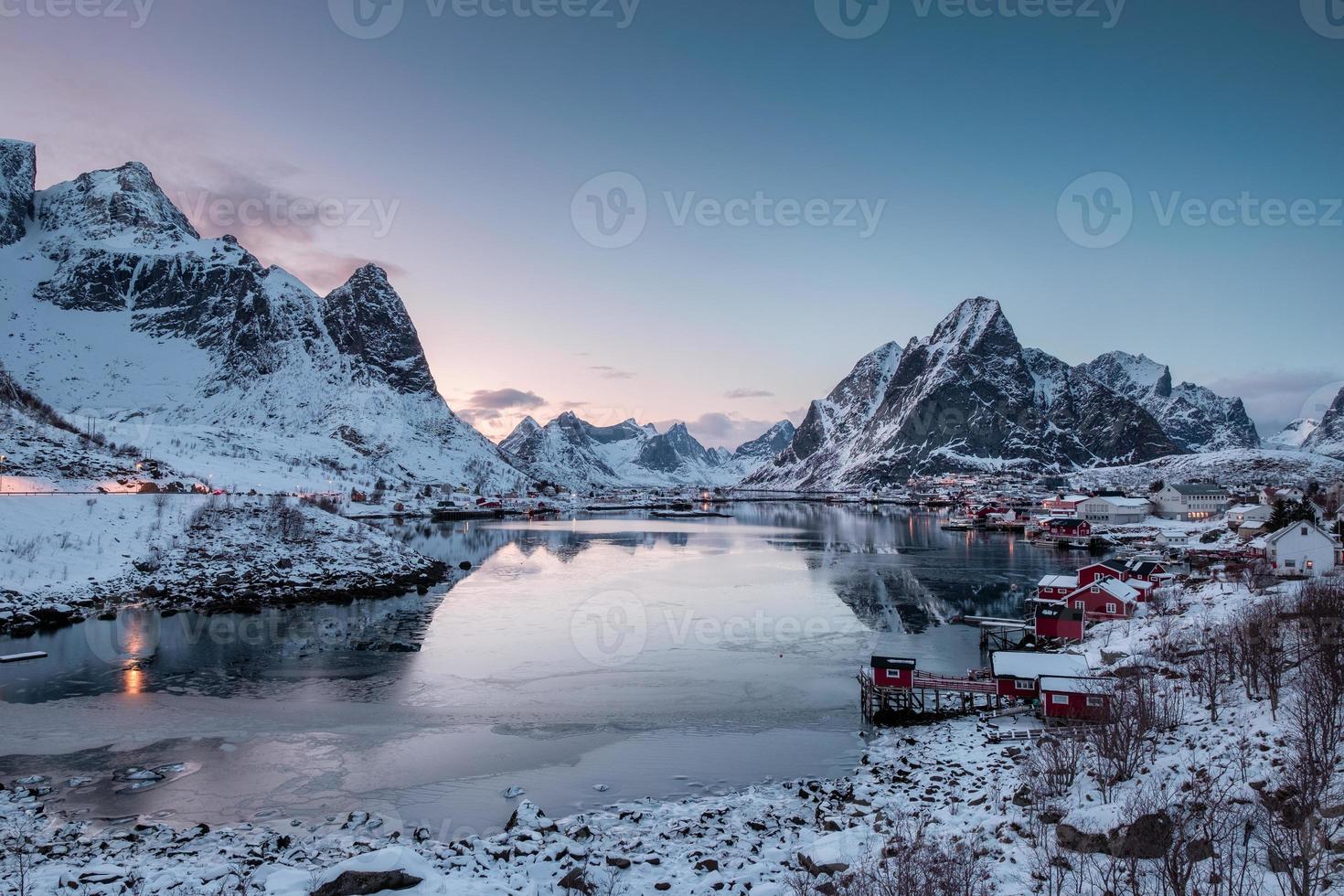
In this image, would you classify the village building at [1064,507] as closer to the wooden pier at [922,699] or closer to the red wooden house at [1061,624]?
the red wooden house at [1061,624]

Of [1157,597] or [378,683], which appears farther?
[1157,597]

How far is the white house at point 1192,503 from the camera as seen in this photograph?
372 feet

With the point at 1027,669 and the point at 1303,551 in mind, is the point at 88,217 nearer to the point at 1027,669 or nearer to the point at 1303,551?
the point at 1027,669

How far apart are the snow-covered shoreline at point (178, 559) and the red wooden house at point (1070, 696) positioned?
138 feet

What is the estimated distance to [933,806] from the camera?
1766cm

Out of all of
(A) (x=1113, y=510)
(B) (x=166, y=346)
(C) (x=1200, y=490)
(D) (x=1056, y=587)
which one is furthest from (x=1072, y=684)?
(B) (x=166, y=346)

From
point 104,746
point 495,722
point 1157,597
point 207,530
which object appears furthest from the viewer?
point 207,530

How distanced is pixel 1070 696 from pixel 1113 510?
108978 millimetres

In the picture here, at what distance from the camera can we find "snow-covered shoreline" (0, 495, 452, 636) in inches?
1612

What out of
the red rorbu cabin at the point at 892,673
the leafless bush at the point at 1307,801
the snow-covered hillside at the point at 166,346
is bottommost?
the red rorbu cabin at the point at 892,673

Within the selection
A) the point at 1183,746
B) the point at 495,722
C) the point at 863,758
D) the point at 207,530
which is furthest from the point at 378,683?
the point at 207,530

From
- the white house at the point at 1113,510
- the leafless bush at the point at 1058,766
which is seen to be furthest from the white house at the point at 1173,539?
the leafless bush at the point at 1058,766

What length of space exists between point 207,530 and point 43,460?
2016 centimetres

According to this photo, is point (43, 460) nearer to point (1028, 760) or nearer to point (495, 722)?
point (495, 722)
